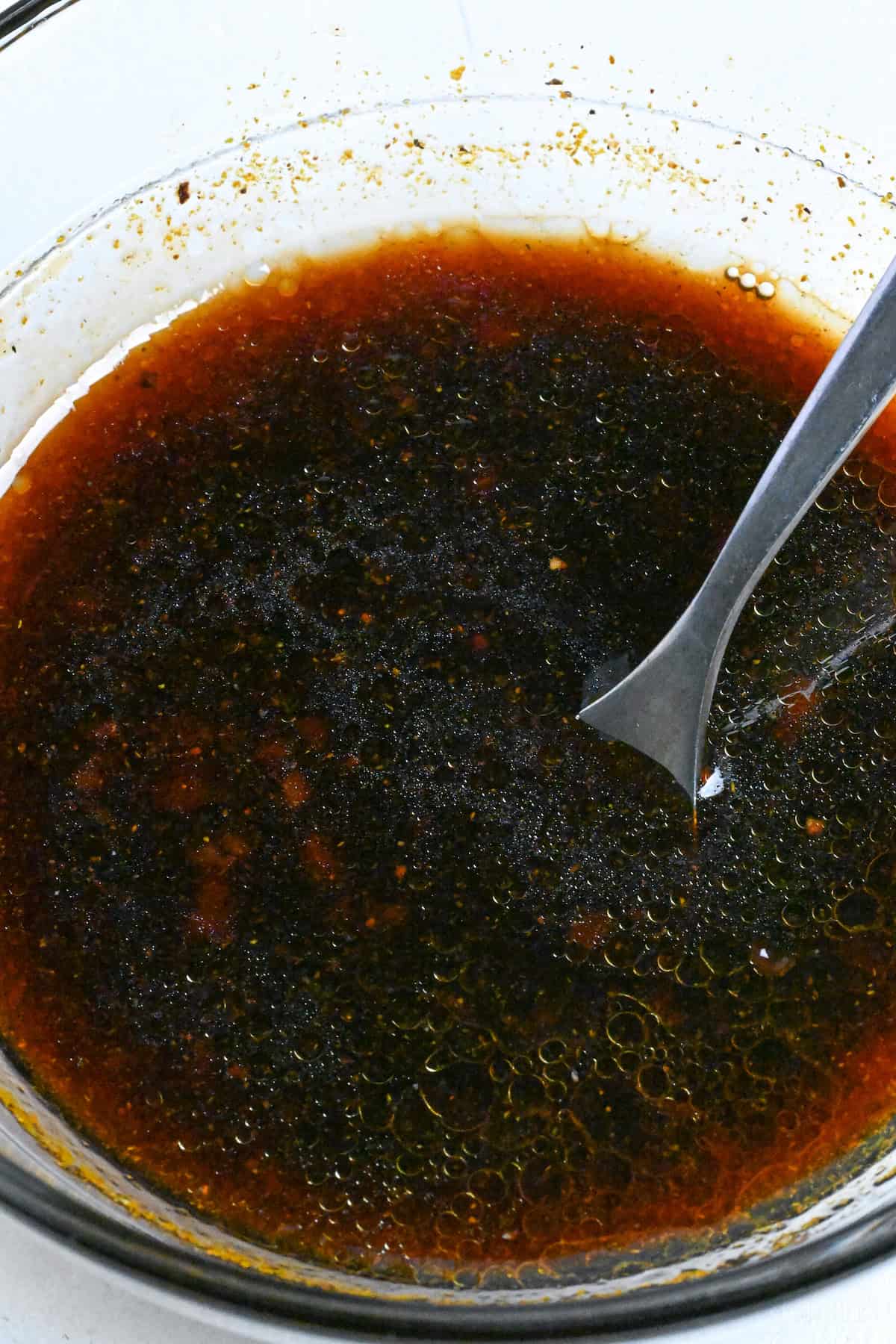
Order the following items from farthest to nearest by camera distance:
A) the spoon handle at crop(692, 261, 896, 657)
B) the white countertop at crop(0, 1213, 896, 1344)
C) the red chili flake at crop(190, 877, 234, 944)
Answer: the red chili flake at crop(190, 877, 234, 944) → the white countertop at crop(0, 1213, 896, 1344) → the spoon handle at crop(692, 261, 896, 657)

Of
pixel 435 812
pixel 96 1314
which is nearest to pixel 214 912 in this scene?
pixel 435 812

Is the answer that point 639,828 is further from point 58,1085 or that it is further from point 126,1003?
point 58,1085

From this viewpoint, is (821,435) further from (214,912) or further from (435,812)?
(214,912)

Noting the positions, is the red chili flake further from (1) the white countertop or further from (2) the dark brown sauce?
(1) the white countertop

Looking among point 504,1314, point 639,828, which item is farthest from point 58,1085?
point 639,828

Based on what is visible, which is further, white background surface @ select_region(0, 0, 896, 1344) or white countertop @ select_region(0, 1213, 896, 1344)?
white background surface @ select_region(0, 0, 896, 1344)

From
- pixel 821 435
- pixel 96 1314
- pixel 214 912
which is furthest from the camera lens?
pixel 214 912

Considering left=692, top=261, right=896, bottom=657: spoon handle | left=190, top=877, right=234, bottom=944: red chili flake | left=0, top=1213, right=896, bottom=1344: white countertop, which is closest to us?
left=692, top=261, right=896, bottom=657: spoon handle

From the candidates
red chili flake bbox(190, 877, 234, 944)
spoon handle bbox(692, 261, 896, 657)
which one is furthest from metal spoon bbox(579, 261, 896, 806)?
red chili flake bbox(190, 877, 234, 944)
